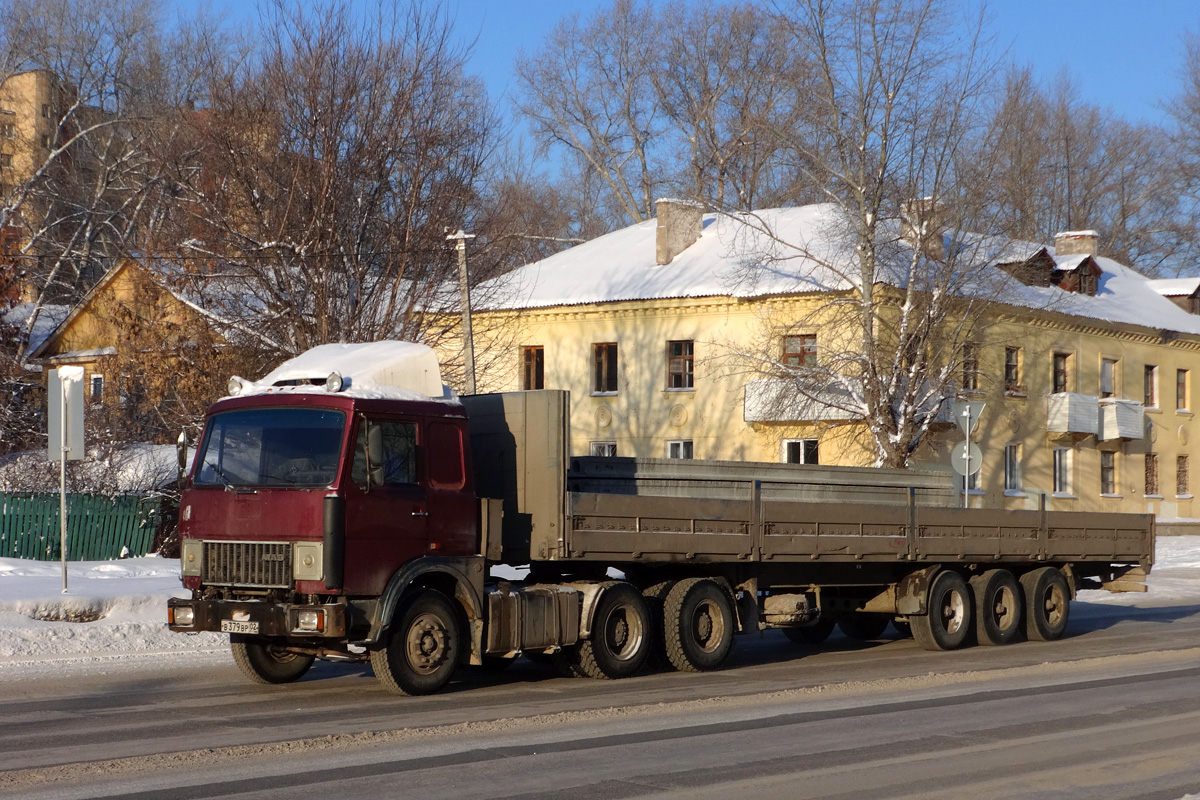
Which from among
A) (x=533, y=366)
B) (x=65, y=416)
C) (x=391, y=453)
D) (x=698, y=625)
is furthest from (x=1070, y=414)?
(x=391, y=453)

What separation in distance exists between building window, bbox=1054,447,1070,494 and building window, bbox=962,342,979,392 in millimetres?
5525

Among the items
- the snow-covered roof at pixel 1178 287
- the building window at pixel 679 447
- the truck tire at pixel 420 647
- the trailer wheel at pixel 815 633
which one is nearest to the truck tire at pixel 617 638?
the truck tire at pixel 420 647

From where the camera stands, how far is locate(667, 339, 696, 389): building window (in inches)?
1665

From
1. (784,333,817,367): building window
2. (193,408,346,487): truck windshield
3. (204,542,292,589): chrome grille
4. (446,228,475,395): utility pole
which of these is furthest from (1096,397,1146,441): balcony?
(204,542,292,589): chrome grille

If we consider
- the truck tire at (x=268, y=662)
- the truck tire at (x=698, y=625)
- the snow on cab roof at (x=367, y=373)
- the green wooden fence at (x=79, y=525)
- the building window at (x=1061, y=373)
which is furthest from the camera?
the building window at (x=1061, y=373)

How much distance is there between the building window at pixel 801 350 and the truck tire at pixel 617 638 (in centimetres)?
2586

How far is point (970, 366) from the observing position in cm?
3884

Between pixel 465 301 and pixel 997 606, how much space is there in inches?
475

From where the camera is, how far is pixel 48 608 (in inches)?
638

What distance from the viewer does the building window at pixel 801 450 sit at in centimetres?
3997

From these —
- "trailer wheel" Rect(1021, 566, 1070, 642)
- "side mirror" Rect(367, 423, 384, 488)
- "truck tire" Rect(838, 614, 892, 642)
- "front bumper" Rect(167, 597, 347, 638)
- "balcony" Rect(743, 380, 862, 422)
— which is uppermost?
"balcony" Rect(743, 380, 862, 422)

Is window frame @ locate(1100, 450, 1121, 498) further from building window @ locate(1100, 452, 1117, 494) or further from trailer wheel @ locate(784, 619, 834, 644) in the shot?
trailer wheel @ locate(784, 619, 834, 644)

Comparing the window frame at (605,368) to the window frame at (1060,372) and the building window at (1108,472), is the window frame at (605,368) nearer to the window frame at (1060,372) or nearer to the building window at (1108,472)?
the window frame at (1060,372)

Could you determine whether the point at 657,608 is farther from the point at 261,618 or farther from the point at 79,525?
the point at 79,525
